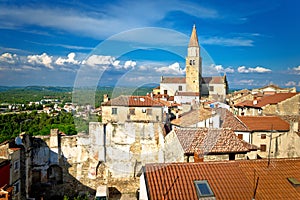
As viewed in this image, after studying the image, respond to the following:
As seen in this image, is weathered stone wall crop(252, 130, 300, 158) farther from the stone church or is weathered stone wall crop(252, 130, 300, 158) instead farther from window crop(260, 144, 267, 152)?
the stone church

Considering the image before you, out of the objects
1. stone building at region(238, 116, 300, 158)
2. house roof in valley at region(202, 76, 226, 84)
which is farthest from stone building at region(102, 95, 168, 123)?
house roof in valley at region(202, 76, 226, 84)

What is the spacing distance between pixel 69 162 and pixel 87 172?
128 cm

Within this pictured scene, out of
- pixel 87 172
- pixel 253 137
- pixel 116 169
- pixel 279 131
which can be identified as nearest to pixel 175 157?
pixel 116 169

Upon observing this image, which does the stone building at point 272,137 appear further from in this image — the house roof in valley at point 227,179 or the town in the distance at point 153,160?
the house roof in valley at point 227,179

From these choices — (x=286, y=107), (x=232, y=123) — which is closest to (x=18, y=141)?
(x=232, y=123)

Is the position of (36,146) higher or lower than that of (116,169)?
higher

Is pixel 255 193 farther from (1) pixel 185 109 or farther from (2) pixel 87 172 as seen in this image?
(1) pixel 185 109

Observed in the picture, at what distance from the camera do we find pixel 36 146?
15.7m

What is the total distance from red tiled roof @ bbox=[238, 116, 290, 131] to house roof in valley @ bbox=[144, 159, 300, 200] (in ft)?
37.7

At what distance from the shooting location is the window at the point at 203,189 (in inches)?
322

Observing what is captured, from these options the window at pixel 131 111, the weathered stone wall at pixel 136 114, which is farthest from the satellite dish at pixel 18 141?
the window at pixel 131 111

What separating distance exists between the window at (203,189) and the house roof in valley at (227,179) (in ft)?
0.41

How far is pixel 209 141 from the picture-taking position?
13961mm

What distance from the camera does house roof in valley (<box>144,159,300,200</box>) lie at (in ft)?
27.3
